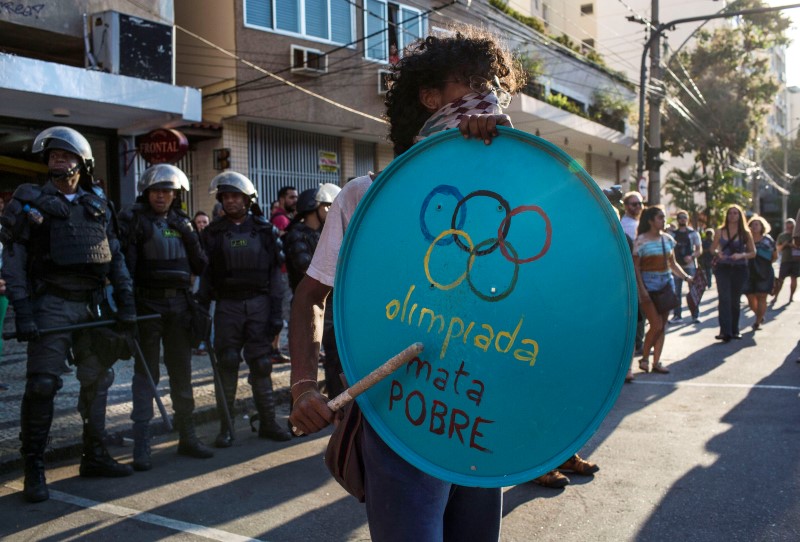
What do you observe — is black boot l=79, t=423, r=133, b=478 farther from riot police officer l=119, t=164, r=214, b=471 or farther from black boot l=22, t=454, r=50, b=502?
riot police officer l=119, t=164, r=214, b=471

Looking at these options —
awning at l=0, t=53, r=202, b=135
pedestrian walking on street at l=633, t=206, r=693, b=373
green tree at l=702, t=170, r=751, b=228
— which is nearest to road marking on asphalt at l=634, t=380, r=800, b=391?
pedestrian walking on street at l=633, t=206, r=693, b=373

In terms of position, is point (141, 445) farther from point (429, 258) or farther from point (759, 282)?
point (759, 282)

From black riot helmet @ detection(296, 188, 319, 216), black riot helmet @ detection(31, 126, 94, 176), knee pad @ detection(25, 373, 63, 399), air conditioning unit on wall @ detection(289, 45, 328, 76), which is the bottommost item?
knee pad @ detection(25, 373, 63, 399)

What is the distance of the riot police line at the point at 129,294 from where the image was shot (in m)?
4.66

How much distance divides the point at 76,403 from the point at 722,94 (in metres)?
34.1

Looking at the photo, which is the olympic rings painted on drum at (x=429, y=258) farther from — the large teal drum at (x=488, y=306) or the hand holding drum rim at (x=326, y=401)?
the hand holding drum rim at (x=326, y=401)

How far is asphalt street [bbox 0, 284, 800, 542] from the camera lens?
13.1 ft

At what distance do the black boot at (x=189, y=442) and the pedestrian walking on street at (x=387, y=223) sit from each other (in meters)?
3.74

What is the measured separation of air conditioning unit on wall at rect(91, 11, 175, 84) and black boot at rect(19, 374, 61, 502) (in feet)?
28.0

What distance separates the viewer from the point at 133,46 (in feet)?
40.7

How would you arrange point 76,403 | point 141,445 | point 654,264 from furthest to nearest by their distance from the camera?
point 654,264, point 76,403, point 141,445

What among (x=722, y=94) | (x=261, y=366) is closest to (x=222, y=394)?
(x=261, y=366)

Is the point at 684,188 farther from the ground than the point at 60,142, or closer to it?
farther from the ground

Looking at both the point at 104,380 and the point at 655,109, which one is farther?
the point at 655,109
